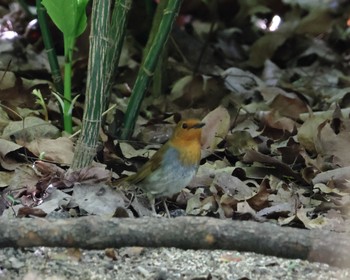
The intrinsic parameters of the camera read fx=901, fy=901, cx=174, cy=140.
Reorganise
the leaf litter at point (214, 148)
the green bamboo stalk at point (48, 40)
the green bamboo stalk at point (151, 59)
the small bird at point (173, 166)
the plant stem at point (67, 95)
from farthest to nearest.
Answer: the green bamboo stalk at point (48, 40) < the green bamboo stalk at point (151, 59) < the plant stem at point (67, 95) < the small bird at point (173, 166) < the leaf litter at point (214, 148)

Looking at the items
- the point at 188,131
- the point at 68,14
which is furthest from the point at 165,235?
the point at 68,14

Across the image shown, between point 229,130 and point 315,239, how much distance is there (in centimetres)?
241

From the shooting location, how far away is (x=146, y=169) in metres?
3.99

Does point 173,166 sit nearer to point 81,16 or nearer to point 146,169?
point 146,169

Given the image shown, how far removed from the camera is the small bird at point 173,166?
12.9ft

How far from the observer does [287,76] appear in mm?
6543

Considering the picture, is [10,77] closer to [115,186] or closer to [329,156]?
[115,186]

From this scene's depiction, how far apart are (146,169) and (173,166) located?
4.7 inches

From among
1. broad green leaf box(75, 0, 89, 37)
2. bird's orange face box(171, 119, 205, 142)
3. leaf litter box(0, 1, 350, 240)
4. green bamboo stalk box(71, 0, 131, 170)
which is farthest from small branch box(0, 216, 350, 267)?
broad green leaf box(75, 0, 89, 37)

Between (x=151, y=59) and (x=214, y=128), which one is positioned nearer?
(x=151, y=59)

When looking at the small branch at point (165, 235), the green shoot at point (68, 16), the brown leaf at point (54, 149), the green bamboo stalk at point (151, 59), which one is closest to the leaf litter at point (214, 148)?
the brown leaf at point (54, 149)

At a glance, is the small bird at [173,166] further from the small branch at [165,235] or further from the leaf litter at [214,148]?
the small branch at [165,235]

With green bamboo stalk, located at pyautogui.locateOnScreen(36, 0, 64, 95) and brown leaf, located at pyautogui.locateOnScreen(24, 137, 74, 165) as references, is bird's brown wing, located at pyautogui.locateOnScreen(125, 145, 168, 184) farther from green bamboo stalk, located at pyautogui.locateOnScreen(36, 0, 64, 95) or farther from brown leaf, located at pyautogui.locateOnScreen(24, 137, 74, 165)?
green bamboo stalk, located at pyautogui.locateOnScreen(36, 0, 64, 95)

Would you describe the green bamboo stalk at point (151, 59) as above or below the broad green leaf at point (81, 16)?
below
